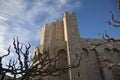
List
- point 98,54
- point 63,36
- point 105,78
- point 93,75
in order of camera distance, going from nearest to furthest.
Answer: point 105,78, point 93,75, point 98,54, point 63,36

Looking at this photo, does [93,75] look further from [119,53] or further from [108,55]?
[119,53]

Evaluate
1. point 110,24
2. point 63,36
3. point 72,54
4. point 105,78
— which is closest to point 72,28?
point 63,36

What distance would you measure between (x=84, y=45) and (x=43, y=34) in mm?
8230

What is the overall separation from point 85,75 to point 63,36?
375 inches

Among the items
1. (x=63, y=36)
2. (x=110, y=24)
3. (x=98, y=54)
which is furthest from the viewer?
(x=63, y=36)

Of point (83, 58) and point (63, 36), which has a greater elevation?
point (63, 36)

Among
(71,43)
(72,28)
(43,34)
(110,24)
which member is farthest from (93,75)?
(110,24)

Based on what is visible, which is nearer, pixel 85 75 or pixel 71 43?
pixel 85 75

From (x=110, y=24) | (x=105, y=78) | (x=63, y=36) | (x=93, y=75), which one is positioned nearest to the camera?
(x=110, y=24)

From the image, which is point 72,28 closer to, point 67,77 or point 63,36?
point 63,36

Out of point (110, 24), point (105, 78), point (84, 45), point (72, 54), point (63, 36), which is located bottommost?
point (105, 78)

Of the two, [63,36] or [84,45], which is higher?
[63,36]

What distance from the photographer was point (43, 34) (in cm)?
3086

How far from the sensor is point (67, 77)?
2391 centimetres
